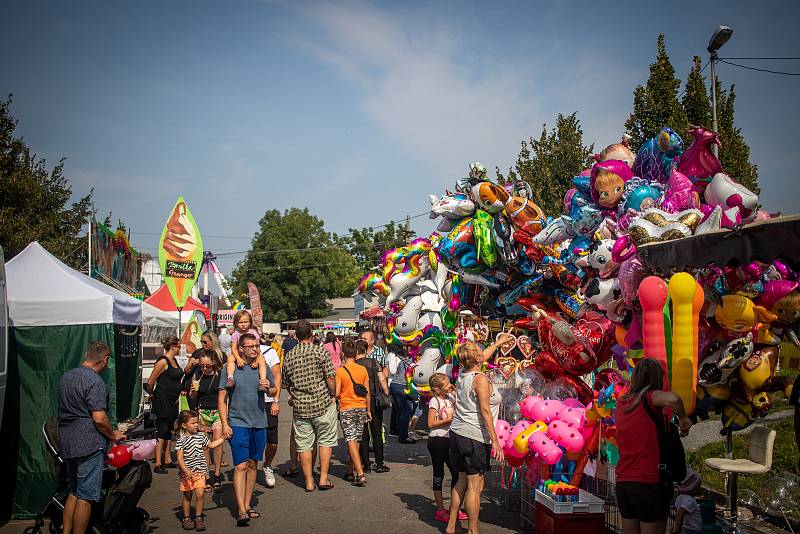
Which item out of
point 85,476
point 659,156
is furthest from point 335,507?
point 659,156

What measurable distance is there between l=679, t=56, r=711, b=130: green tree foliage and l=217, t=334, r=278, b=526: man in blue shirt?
37.1 feet

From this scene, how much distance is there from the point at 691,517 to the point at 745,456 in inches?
173

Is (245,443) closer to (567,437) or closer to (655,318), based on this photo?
(567,437)

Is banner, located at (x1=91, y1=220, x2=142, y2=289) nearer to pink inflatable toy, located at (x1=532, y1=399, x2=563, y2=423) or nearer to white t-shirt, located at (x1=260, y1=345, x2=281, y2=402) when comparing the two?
white t-shirt, located at (x1=260, y1=345, x2=281, y2=402)

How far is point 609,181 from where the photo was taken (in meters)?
7.07

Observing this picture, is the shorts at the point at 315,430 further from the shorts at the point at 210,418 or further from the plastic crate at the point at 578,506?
the plastic crate at the point at 578,506

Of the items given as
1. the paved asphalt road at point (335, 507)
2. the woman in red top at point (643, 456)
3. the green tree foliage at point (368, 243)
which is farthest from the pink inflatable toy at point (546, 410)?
the green tree foliage at point (368, 243)

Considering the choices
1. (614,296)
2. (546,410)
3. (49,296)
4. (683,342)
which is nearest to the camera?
(683,342)

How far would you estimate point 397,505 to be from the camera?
24.5 feet

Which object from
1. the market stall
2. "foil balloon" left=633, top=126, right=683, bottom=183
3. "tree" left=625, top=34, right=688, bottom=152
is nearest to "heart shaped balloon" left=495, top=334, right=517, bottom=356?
the market stall

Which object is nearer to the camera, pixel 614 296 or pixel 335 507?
pixel 614 296

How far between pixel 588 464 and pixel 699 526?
118 centimetres

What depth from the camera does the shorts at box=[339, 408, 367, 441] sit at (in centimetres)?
846

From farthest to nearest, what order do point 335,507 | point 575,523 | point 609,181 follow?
point 335,507, point 609,181, point 575,523
